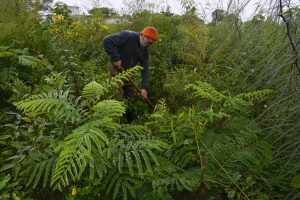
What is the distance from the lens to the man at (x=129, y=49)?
3.16 metres

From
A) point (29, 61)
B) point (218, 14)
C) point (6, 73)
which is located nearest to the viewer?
point (29, 61)

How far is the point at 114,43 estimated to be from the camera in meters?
3.23

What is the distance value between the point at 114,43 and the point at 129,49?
0.31 metres

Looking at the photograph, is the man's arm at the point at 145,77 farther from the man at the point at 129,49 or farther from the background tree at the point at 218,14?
the background tree at the point at 218,14

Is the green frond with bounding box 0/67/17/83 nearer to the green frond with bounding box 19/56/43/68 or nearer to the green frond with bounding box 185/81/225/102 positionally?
the green frond with bounding box 19/56/43/68

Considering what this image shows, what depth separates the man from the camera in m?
3.16

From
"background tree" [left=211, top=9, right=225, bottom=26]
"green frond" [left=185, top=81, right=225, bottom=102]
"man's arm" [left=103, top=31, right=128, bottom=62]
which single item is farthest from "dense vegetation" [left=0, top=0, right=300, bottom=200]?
"man's arm" [left=103, top=31, right=128, bottom=62]

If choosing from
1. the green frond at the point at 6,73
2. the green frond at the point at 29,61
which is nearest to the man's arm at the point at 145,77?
the green frond at the point at 29,61

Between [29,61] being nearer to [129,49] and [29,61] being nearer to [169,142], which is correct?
[129,49]

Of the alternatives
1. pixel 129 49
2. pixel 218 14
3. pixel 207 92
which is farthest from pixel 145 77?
pixel 207 92

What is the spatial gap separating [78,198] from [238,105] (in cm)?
155

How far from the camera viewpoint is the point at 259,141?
A: 55.9 inches

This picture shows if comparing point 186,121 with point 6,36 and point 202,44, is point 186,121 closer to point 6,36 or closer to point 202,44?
point 202,44

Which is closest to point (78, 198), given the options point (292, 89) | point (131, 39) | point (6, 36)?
point (292, 89)
